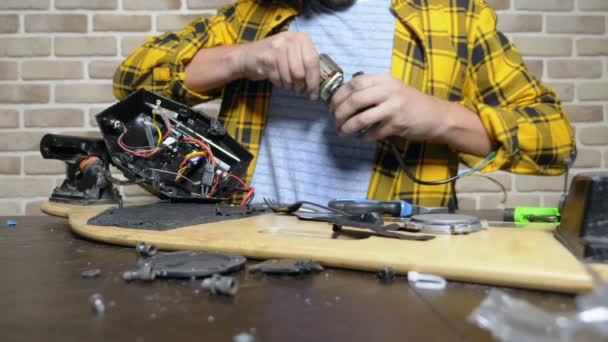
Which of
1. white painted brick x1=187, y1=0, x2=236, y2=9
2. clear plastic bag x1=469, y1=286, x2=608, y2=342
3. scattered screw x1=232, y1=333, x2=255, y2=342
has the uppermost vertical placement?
A: white painted brick x1=187, y1=0, x2=236, y2=9

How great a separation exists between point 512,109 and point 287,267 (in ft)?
2.50

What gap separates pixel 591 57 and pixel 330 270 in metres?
1.61

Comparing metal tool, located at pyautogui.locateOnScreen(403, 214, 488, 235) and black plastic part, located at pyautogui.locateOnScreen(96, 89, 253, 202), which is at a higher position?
black plastic part, located at pyautogui.locateOnScreen(96, 89, 253, 202)

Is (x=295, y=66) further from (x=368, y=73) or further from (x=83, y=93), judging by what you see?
(x=83, y=93)

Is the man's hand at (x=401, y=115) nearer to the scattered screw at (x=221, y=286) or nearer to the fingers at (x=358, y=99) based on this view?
the fingers at (x=358, y=99)

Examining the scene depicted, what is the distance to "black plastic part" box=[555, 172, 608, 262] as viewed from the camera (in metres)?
0.51

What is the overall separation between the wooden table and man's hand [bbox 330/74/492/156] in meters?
0.43

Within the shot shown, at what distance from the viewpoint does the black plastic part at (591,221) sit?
0.51 meters

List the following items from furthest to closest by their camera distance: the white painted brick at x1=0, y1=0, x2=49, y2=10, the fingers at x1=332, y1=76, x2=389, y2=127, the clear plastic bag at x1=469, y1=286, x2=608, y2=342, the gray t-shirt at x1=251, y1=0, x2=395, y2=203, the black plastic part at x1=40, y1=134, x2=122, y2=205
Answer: the white painted brick at x1=0, y1=0, x2=49, y2=10 → the gray t-shirt at x1=251, y1=0, x2=395, y2=203 → the black plastic part at x1=40, y1=134, x2=122, y2=205 → the fingers at x1=332, y1=76, x2=389, y2=127 → the clear plastic bag at x1=469, y1=286, x2=608, y2=342

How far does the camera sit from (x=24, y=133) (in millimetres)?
1716

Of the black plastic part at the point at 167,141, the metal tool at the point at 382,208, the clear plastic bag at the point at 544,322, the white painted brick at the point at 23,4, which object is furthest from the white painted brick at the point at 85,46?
the clear plastic bag at the point at 544,322

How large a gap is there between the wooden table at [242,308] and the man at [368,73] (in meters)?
0.60

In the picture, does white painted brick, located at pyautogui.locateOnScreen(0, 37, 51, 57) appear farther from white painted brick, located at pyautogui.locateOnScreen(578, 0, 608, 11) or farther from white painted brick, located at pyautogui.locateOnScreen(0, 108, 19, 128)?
white painted brick, located at pyautogui.locateOnScreen(578, 0, 608, 11)

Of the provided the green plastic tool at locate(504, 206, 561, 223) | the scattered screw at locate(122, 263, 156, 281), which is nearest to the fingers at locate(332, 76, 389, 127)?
the green plastic tool at locate(504, 206, 561, 223)
